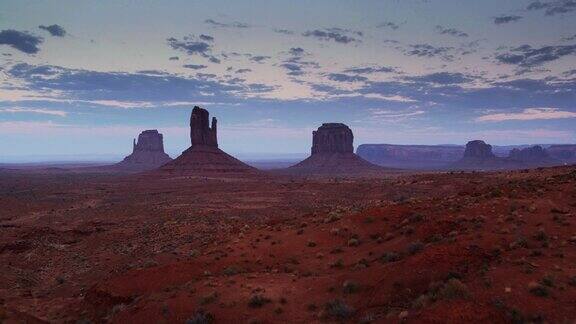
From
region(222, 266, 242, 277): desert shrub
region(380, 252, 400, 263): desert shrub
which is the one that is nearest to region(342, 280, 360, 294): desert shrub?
region(380, 252, 400, 263): desert shrub

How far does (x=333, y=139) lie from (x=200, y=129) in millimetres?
65877

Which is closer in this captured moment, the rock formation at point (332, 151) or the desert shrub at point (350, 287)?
the desert shrub at point (350, 287)

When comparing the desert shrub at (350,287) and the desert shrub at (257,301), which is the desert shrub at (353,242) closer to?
the desert shrub at (350,287)

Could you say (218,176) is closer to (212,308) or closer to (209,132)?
(209,132)

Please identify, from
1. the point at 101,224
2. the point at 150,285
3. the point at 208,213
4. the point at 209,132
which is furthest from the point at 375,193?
the point at 209,132

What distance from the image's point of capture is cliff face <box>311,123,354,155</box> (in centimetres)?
16788

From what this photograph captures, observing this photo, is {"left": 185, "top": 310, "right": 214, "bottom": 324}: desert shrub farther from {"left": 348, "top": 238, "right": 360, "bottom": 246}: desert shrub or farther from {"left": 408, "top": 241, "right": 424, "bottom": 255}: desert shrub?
{"left": 348, "top": 238, "right": 360, "bottom": 246}: desert shrub

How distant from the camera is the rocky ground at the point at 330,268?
11430mm

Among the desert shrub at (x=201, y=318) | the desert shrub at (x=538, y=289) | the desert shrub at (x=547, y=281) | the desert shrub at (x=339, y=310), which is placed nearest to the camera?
the desert shrub at (x=538, y=289)

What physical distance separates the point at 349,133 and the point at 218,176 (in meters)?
80.4

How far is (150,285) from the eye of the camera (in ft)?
59.6

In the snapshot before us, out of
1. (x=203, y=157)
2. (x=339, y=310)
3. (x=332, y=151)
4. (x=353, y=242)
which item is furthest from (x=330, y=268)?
(x=332, y=151)

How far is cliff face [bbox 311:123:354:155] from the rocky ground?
135 meters

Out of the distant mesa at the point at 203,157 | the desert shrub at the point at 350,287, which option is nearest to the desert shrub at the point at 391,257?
the desert shrub at the point at 350,287
